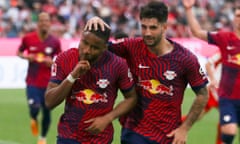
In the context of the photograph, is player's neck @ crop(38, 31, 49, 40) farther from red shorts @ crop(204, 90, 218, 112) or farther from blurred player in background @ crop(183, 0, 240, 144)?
blurred player in background @ crop(183, 0, 240, 144)

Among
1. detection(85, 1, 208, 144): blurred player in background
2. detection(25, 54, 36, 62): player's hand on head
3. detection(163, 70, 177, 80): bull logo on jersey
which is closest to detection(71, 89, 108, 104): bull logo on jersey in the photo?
detection(85, 1, 208, 144): blurred player in background

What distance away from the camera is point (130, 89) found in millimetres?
7746

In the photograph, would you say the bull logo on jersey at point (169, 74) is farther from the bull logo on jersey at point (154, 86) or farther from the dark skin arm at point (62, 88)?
the dark skin arm at point (62, 88)

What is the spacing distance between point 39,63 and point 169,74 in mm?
7304

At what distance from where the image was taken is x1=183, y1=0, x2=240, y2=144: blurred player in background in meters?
11.1

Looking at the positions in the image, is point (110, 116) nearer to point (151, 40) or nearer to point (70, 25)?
point (151, 40)

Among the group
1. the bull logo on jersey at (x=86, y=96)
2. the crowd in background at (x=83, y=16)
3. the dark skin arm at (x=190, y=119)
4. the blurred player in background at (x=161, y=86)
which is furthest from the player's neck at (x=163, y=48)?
the crowd in background at (x=83, y=16)

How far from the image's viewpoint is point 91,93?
748 cm

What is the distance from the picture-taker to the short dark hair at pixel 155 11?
310 inches

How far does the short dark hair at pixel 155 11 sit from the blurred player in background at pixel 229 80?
3057mm

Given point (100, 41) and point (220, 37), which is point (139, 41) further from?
point (220, 37)

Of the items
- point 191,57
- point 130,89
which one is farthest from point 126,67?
point 191,57

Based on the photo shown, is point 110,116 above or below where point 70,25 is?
above

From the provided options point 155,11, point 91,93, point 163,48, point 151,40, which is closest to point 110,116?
point 91,93
